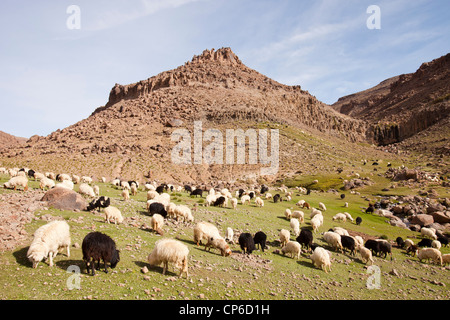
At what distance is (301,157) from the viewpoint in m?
76.2

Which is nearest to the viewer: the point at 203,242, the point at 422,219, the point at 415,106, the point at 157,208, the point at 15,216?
the point at 15,216

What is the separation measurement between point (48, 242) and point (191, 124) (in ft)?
265

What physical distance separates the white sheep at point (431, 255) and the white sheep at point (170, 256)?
767 inches

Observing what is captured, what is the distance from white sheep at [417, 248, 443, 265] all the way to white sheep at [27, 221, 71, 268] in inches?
932

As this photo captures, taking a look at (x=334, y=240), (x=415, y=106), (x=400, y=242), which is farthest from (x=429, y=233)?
(x=415, y=106)

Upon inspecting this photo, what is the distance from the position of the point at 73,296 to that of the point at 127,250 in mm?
4368

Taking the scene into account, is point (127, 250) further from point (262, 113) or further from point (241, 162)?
point (262, 113)

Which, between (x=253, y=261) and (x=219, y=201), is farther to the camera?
(x=219, y=201)

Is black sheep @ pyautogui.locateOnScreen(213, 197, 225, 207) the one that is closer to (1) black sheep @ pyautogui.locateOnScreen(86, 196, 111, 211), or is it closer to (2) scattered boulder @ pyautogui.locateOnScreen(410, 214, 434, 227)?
(1) black sheep @ pyautogui.locateOnScreen(86, 196, 111, 211)

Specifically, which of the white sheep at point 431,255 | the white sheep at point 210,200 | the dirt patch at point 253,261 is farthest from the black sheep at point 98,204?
the white sheep at point 431,255

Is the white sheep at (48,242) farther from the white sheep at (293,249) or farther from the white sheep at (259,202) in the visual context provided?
the white sheep at (259,202)

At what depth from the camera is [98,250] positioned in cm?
A: 974

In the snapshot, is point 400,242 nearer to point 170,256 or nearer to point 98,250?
point 170,256

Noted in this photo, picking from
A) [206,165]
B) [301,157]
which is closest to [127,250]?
[206,165]
